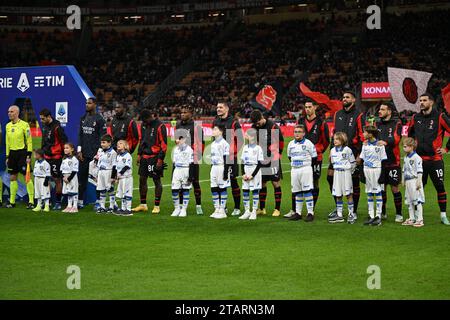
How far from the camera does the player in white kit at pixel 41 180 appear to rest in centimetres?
1561

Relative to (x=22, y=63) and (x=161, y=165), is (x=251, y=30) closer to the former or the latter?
(x=22, y=63)

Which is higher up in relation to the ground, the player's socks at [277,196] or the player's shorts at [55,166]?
the player's shorts at [55,166]

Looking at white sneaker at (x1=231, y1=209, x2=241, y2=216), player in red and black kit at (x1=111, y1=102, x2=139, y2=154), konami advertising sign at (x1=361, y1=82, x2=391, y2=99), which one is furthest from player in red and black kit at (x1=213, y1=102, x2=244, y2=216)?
Result: konami advertising sign at (x1=361, y1=82, x2=391, y2=99)

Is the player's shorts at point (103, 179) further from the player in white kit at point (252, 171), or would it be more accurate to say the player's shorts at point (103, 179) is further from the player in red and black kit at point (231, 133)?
the player in white kit at point (252, 171)

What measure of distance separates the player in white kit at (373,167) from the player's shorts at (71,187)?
20.1 ft

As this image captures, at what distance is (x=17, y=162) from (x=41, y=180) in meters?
0.99

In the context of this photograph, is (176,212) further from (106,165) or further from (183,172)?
(106,165)

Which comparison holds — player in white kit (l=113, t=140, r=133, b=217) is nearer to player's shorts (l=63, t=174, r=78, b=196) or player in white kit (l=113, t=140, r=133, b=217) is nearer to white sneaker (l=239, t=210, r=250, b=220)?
player's shorts (l=63, t=174, r=78, b=196)

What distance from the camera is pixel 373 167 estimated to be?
13.4m

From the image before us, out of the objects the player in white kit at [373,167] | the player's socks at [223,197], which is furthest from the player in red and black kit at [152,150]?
the player in white kit at [373,167]

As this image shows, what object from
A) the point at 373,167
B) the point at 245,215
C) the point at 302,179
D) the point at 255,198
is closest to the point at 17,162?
the point at 245,215

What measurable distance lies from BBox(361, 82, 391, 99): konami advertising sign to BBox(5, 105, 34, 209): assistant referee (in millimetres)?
31922

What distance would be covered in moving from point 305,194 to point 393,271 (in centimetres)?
464

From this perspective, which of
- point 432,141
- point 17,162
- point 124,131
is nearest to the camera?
point 432,141
